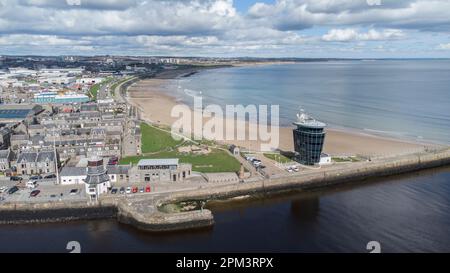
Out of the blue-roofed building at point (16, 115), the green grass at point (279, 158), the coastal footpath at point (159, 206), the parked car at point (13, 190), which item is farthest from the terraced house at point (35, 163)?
the blue-roofed building at point (16, 115)

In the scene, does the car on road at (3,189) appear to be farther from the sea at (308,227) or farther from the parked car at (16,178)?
the sea at (308,227)

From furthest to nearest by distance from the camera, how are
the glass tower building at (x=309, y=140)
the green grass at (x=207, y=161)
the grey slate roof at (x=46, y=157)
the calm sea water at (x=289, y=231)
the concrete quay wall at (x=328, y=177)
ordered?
the glass tower building at (x=309, y=140)
the green grass at (x=207, y=161)
the grey slate roof at (x=46, y=157)
the concrete quay wall at (x=328, y=177)
the calm sea water at (x=289, y=231)

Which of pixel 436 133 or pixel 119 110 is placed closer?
pixel 436 133

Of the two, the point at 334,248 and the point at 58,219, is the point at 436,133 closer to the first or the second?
the point at 334,248

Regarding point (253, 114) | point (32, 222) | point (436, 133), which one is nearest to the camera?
point (32, 222)

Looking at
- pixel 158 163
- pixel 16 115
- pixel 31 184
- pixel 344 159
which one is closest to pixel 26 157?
pixel 31 184

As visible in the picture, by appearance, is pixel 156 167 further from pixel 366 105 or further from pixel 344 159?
pixel 366 105
